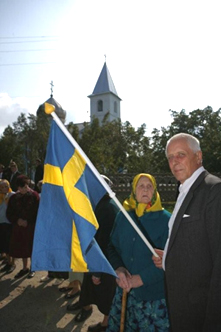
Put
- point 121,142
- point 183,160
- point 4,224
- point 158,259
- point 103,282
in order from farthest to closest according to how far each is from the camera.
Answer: point 121,142, point 4,224, point 103,282, point 158,259, point 183,160

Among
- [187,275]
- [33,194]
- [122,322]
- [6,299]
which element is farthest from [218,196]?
[33,194]

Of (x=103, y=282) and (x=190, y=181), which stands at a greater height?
(x=190, y=181)

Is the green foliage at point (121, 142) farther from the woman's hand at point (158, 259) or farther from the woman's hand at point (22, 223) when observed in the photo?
the woman's hand at point (158, 259)

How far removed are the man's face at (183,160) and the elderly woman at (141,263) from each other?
640 mm

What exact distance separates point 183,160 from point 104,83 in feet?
210

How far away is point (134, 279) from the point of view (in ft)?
8.02

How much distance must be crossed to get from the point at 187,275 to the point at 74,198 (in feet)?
3.33

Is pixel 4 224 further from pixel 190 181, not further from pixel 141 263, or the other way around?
pixel 190 181

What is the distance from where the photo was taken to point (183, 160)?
2062 millimetres

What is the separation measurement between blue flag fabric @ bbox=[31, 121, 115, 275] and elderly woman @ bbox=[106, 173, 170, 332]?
0.51 metres

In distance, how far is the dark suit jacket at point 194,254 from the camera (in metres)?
1.70

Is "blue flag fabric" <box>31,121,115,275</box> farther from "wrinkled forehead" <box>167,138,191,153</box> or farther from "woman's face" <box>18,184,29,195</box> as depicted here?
"woman's face" <box>18,184,29,195</box>

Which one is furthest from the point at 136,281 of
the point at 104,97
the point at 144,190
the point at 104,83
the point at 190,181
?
the point at 104,83

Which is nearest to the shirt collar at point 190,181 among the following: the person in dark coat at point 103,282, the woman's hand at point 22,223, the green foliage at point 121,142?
the person in dark coat at point 103,282
